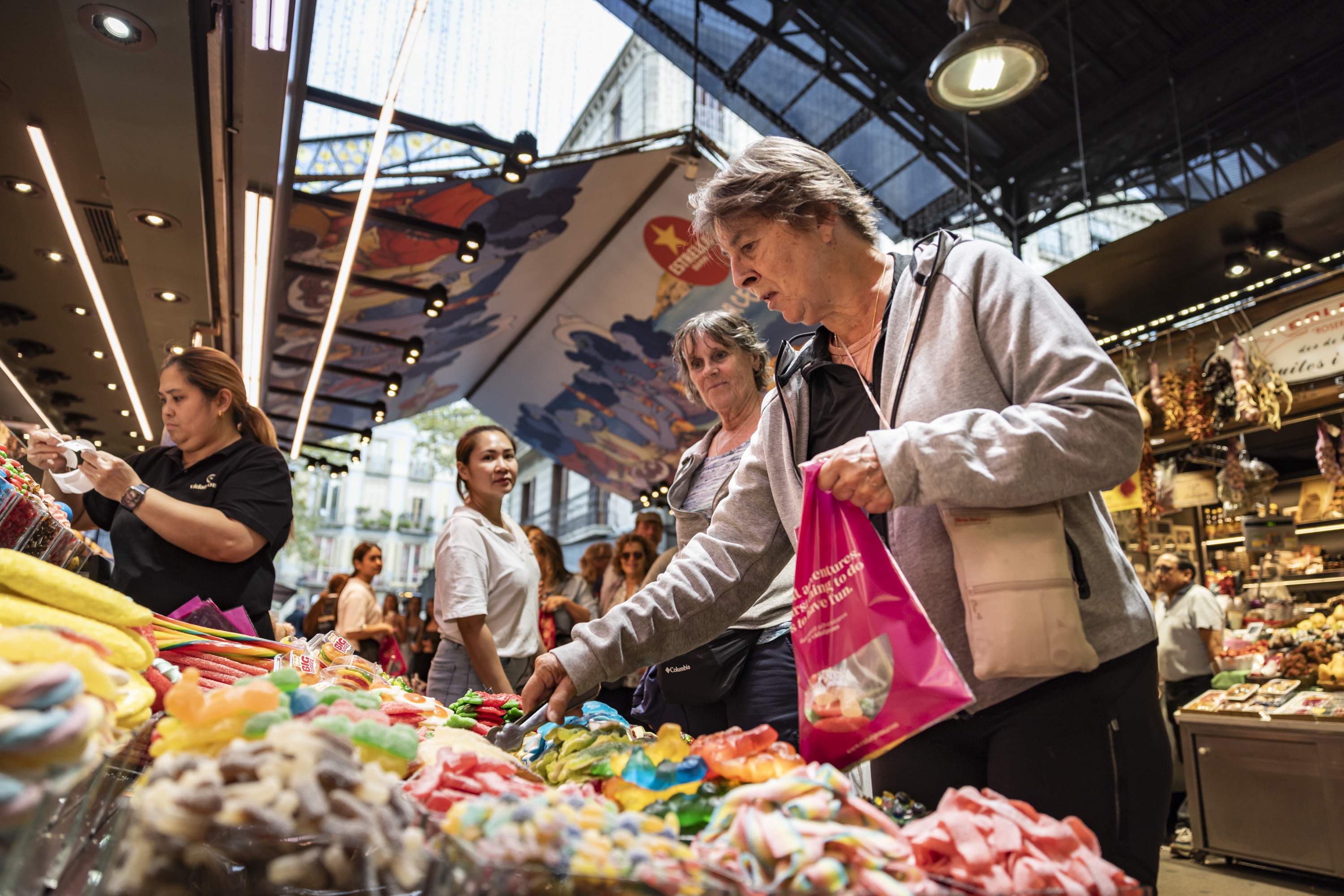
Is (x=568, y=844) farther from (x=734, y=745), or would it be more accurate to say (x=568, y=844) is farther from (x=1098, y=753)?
(x=1098, y=753)

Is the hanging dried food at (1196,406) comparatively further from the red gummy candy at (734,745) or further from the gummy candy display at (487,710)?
the red gummy candy at (734,745)

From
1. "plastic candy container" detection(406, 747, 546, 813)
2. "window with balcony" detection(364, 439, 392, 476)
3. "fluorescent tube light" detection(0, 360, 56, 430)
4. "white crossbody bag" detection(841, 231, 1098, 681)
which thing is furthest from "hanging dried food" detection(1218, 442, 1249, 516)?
"window with balcony" detection(364, 439, 392, 476)

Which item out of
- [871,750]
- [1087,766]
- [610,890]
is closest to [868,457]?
[871,750]

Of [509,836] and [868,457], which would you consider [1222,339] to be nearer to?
[868,457]

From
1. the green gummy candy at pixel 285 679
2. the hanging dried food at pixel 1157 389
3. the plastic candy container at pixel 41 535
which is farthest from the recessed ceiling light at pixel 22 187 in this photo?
the hanging dried food at pixel 1157 389

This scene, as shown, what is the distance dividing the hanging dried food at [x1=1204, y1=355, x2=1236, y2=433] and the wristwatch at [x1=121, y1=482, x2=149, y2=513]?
5649 mm

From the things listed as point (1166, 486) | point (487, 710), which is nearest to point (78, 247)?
point (487, 710)

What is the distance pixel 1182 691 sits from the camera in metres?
6.64

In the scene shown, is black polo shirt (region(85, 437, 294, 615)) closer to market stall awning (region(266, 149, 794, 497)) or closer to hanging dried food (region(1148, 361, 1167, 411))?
market stall awning (region(266, 149, 794, 497))

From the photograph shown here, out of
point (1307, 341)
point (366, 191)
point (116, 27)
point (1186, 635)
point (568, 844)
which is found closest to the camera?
point (568, 844)

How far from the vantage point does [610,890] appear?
24.3 inches

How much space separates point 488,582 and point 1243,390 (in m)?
4.49

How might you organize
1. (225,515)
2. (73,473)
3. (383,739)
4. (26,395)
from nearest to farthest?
(383,739)
(225,515)
(73,473)
(26,395)

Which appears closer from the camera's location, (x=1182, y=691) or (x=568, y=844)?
(x=568, y=844)
